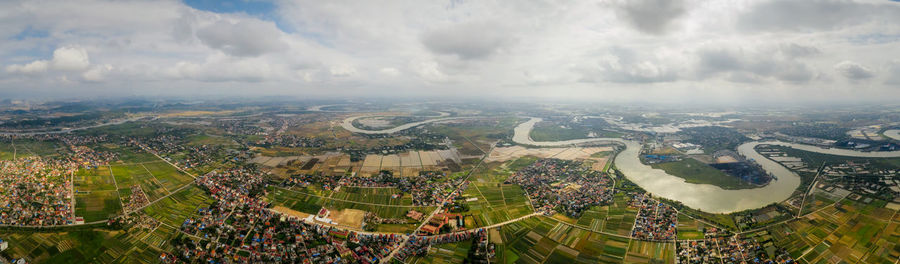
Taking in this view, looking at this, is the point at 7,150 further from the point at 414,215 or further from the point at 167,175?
the point at 414,215

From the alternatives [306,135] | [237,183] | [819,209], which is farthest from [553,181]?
[306,135]

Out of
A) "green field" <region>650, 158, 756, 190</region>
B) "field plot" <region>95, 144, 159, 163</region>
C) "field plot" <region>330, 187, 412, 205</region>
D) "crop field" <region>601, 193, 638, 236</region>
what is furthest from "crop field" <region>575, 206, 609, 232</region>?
"field plot" <region>95, 144, 159, 163</region>

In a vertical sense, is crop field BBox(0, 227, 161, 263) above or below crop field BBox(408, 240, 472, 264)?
above

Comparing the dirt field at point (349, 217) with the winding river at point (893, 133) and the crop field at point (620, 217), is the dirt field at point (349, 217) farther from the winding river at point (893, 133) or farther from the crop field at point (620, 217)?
the winding river at point (893, 133)

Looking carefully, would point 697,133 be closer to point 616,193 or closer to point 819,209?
point 819,209

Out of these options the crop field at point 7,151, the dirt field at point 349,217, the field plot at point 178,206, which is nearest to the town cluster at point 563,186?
the dirt field at point 349,217

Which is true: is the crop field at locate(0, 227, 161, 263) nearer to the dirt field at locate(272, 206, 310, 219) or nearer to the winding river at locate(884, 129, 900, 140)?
the dirt field at locate(272, 206, 310, 219)
